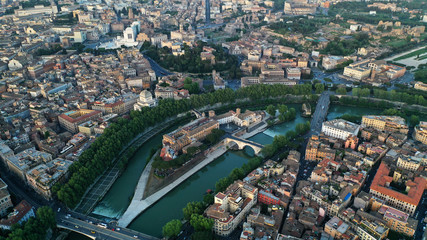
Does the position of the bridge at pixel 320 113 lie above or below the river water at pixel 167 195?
above

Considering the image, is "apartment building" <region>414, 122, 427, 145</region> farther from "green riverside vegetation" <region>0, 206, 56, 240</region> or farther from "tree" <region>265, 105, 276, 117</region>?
"green riverside vegetation" <region>0, 206, 56, 240</region>

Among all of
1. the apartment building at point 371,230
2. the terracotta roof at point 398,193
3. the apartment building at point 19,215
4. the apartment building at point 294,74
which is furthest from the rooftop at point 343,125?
the apartment building at point 19,215

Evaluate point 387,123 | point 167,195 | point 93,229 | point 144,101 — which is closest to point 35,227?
point 93,229

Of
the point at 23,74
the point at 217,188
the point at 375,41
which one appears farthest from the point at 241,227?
the point at 375,41

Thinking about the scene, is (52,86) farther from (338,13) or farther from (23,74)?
(338,13)

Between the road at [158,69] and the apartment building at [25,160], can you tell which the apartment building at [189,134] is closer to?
the apartment building at [25,160]

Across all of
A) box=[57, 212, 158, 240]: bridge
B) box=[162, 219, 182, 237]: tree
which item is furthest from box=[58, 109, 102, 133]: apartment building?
box=[162, 219, 182, 237]: tree

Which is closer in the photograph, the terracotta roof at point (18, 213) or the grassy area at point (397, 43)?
the terracotta roof at point (18, 213)
